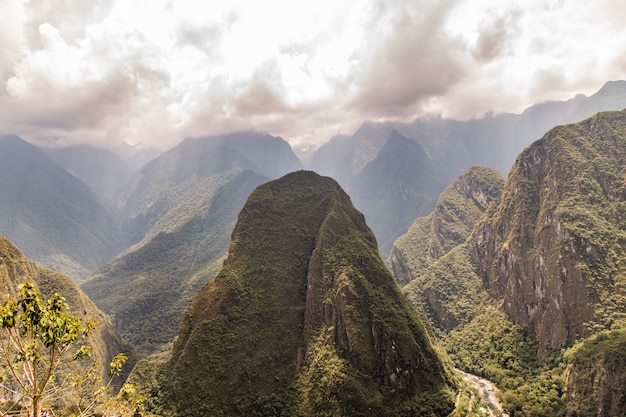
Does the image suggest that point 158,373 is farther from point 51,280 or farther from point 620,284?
point 620,284

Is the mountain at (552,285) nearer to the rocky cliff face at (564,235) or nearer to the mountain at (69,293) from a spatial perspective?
the rocky cliff face at (564,235)

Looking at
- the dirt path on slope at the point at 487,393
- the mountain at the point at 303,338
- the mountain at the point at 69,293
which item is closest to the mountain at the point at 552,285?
the dirt path on slope at the point at 487,393

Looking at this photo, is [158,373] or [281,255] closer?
[158,373]

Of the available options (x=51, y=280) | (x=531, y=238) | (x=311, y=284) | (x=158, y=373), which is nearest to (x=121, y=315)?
(x=51, y=280)

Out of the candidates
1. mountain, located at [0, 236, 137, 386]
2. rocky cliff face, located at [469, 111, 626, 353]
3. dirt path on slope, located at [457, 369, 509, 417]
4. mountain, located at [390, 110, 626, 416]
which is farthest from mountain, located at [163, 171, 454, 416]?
mountain, located at [0, 236, 137, 386]

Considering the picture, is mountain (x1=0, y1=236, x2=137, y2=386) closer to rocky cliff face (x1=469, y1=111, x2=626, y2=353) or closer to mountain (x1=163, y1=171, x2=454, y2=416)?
mountain (x1=163, y1=171, x2=454, y2=416)

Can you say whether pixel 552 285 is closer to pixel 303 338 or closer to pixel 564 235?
pixel 564 235

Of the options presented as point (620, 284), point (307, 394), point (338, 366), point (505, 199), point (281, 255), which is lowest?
point (307, 394)

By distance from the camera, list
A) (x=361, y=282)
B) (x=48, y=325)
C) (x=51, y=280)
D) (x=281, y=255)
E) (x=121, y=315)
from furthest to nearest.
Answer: (x=121, y=315) → (x=51, y=280) → (x=281, y=255) → (x=361, y=282) → (x=48, y=325)
